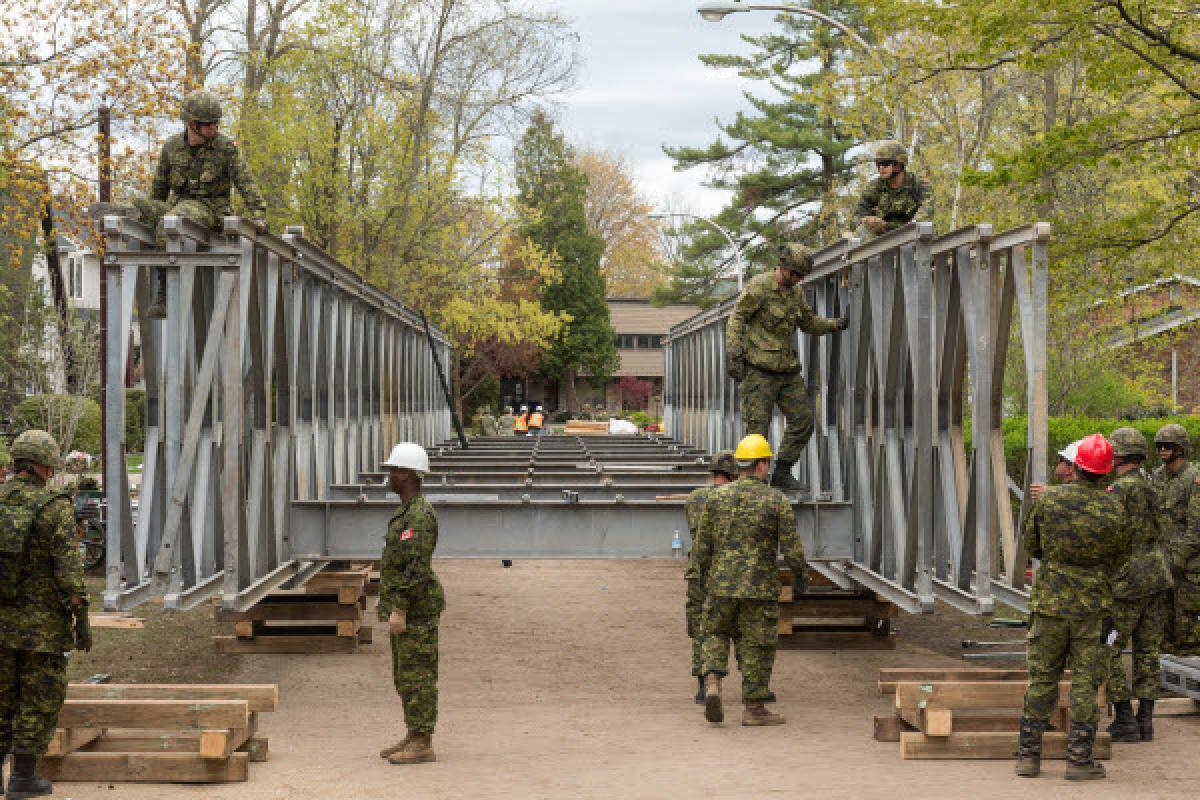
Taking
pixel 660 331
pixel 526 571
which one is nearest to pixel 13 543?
pixel 526 571

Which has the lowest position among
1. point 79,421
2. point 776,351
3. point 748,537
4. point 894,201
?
point 748,537

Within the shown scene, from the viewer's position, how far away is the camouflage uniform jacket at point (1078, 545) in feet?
26.0

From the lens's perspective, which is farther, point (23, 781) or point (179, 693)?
point (179, 693)

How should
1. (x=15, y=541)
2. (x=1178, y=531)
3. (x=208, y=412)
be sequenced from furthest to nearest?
(x=1178, y=531) → (x=208, y=412) → (x=15, y=541)

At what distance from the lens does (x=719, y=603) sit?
9.49 m

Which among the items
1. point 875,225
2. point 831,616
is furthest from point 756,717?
point 875,225

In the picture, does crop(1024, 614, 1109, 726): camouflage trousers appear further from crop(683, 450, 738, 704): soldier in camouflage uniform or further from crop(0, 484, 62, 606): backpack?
crop(0, 484, 62, 606): backpack

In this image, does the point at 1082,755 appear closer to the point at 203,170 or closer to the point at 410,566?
the point at 410,566

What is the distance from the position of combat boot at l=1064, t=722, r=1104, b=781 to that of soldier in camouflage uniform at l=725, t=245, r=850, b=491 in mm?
3555

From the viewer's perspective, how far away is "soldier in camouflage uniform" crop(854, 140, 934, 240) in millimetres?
10648

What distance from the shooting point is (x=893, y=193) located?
35.3ft

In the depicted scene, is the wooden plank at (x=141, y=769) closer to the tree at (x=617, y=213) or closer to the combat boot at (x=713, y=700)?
the combat boot at (x=713, y=700)

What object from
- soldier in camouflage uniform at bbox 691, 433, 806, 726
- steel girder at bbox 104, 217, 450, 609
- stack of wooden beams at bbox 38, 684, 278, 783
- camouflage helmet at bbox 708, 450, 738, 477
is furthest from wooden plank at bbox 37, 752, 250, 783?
camouflage helmet at bbox 708, 450, 738, 477

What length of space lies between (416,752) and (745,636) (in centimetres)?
235
